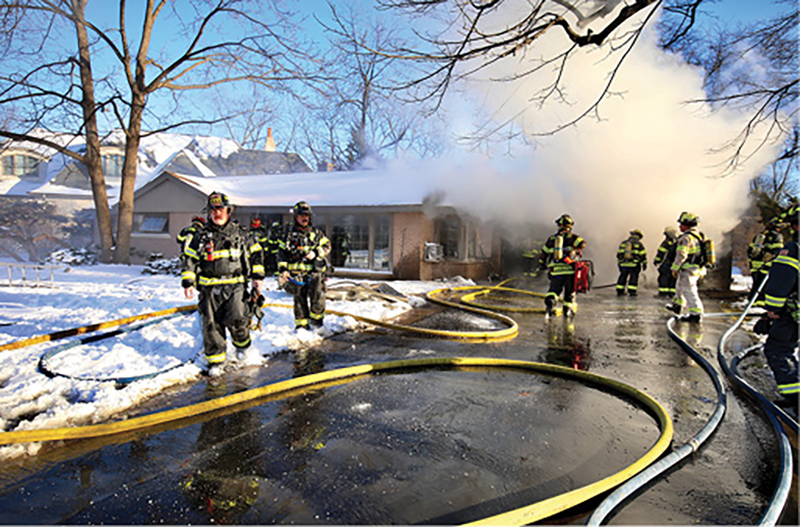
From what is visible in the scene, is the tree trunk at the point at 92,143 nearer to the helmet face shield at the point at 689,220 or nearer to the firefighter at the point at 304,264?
the firefighter at the point at 304,264

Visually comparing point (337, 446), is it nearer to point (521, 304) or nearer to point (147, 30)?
point (521, 304)

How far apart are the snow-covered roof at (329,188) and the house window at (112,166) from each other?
52.7 feet

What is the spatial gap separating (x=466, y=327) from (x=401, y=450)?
450 cm

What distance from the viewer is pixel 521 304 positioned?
10367 millimetres

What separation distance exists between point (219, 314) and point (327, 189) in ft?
41.5

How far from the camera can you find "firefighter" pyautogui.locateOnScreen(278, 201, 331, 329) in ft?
20.0

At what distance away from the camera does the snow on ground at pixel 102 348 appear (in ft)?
11.8

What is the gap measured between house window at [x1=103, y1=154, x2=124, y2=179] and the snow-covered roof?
16.1 metres

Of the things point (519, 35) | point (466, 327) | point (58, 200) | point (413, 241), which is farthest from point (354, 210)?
point (58, 200)

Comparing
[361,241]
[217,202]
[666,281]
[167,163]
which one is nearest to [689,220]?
[666,281]

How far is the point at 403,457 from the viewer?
9.76 feet

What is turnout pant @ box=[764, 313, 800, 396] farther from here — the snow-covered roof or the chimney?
the chimney

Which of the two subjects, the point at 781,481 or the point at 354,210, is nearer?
the point at 781,481

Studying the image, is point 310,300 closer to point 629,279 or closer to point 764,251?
point 764,251
